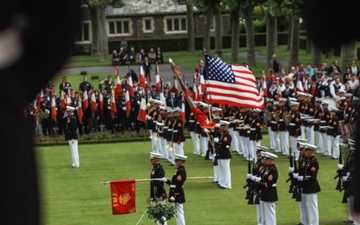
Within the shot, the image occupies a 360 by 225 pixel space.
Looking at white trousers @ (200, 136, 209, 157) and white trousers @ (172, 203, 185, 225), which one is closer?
white trousers @ (172, 203, 185, 225)

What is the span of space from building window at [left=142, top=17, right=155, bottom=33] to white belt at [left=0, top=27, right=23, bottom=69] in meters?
93.5

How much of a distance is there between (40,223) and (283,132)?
3489 cm

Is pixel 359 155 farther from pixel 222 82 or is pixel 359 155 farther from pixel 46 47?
pixel 222 82

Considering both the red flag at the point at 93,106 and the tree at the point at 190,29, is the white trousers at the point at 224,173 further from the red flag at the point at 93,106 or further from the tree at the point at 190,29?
the tree at the point at 190,29

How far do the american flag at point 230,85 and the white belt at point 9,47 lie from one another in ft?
84.5

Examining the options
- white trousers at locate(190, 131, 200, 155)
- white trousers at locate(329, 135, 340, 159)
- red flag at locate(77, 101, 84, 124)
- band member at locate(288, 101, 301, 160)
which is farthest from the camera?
red flag at locate(77, 101, 84, 124)

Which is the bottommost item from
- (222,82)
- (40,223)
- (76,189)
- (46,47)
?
(76,189)

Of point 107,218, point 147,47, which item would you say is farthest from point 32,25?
point 147,47

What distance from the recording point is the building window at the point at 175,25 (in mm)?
95000

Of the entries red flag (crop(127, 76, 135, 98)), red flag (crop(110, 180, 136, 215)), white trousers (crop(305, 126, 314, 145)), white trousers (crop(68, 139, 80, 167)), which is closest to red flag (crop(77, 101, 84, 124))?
red flag (crop(127, 76, 135, 98))

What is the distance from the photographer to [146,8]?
94.2m

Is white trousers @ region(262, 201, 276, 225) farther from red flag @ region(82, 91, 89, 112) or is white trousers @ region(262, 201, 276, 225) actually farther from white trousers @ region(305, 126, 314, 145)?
red flag @ region(82, 91, 89, 112)

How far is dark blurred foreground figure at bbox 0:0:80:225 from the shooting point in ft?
4.88

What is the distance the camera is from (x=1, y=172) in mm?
1483
